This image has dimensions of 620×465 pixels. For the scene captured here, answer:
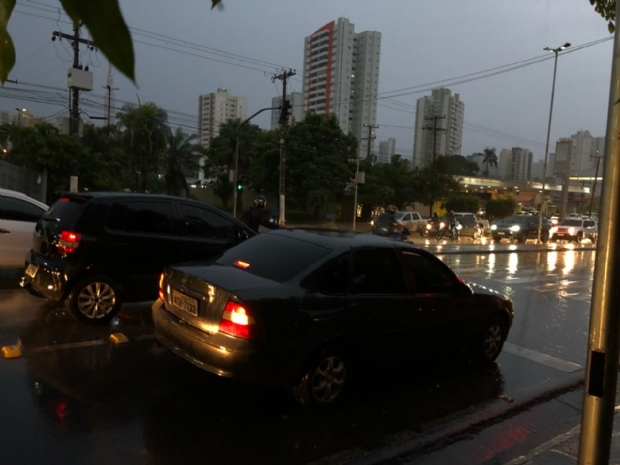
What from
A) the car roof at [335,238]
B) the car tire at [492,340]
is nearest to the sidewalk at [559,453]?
the car tire at [492,340]

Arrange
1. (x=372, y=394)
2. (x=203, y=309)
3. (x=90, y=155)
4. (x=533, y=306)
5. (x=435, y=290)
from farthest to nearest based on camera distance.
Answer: (x=90, y=155) < (x=533, y=306) < (x=435, y=290) < (x=372, y=394) < (x=203, y=309)

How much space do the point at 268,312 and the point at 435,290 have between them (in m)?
2.25

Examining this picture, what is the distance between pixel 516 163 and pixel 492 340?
136 metres

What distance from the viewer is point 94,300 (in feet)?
22.7

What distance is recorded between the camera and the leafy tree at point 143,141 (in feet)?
121

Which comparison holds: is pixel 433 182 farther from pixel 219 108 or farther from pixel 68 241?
pixel 68 241

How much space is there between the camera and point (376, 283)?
5352mm

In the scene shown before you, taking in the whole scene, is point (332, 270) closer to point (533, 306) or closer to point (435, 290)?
point (435, 290)

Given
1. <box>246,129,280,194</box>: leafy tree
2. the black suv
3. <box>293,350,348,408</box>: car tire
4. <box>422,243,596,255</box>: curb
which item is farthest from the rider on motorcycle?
<box>246,129,280,194</box>: leafy tree

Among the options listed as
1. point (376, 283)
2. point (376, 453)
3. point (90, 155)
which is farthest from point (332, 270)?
point (90, 155)

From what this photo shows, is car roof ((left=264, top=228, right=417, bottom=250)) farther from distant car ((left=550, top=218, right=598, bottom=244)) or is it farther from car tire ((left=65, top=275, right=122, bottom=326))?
distant car ((left=550, top=218, right=598, bottom=244))

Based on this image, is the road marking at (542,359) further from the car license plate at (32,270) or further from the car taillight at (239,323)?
the car license plate at (32,270)

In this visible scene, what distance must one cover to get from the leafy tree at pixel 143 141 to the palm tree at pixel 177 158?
2224 millimetres

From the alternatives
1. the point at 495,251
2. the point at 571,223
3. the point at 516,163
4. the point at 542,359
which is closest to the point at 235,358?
the point at 542,359
